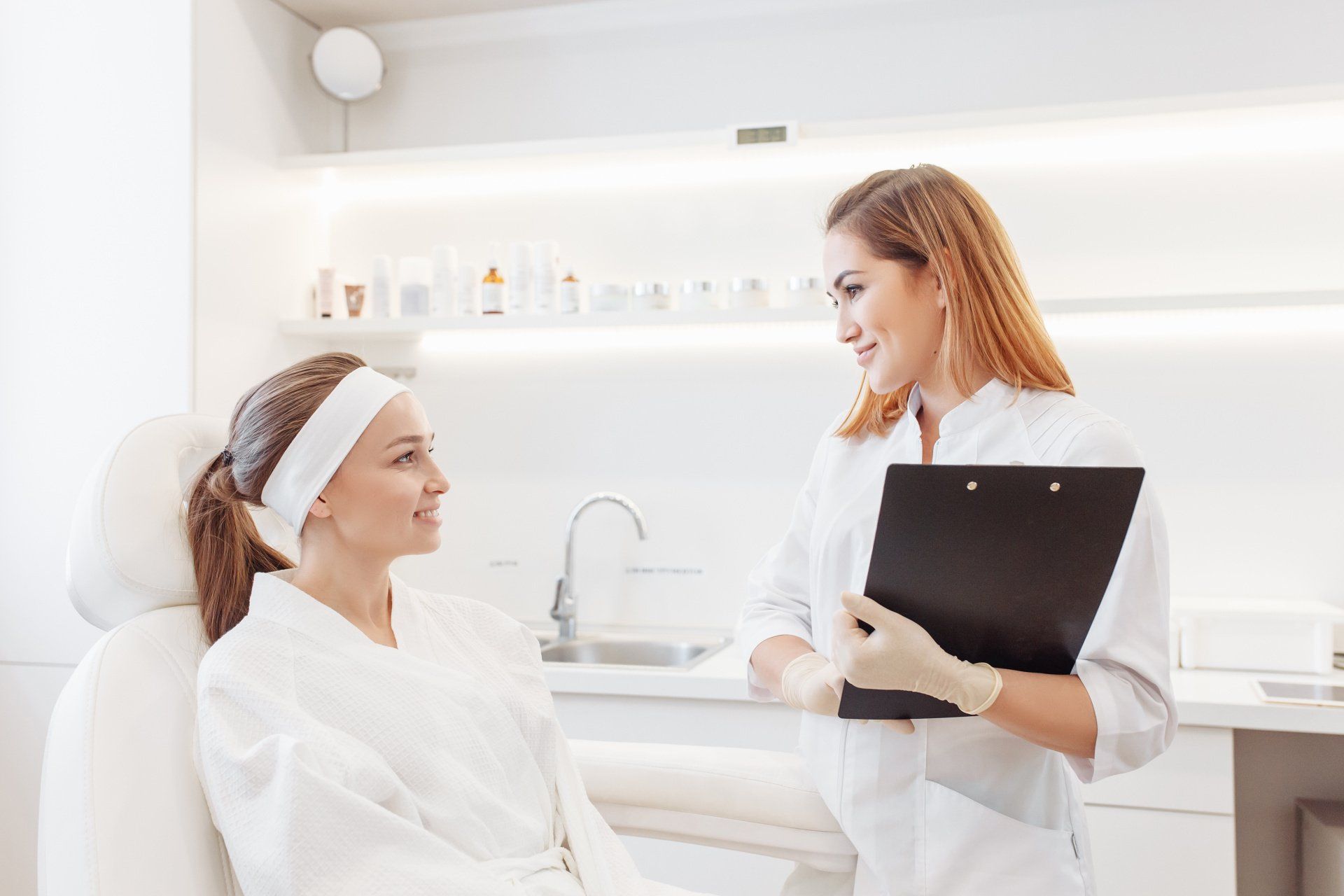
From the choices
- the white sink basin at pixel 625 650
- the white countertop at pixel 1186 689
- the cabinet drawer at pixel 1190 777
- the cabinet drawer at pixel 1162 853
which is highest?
the white countertop at pixel 1186 689

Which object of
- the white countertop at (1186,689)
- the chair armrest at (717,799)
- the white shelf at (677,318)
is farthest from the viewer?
the white shelf at (677,318)

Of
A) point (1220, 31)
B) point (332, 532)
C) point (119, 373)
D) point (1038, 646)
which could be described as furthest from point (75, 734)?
point (1220, 31)

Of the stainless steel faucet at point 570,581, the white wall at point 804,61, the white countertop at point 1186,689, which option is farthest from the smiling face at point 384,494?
the white wall at point 804,61

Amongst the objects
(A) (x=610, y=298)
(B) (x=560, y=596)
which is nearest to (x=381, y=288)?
(A) (x=610, y=298)

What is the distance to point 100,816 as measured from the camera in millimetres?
1058

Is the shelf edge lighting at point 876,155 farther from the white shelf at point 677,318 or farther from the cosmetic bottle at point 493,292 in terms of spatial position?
the white shelf at point 677,318

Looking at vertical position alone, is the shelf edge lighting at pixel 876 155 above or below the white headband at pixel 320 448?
above

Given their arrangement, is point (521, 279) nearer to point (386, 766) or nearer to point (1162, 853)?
point (386, 766)

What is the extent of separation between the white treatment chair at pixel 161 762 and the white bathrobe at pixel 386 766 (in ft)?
0.19

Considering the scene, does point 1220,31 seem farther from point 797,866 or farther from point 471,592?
point 471,592

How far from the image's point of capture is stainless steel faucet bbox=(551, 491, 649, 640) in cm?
259

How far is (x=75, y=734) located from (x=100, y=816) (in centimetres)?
10

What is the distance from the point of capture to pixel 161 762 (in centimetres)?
114

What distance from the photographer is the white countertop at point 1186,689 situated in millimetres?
1804
